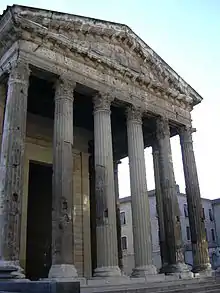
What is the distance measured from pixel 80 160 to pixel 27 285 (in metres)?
10.2

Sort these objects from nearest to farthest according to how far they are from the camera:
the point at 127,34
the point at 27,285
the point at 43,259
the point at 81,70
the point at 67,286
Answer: the point at 67,286, the point at 27,285, the point at 81,70, the point at 127,34, the point at 43,259

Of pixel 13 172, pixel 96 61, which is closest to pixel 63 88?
pixel 96 61

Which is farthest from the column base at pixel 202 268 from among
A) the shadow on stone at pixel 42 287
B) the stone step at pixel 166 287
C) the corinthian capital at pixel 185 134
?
the shadow on stone at pixel 42 287

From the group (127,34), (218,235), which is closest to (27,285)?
(127,34)

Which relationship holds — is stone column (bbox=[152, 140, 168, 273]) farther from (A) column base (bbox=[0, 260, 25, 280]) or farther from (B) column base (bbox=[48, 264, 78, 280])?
(A) column base (bbox=[0, 260, 25, 280])

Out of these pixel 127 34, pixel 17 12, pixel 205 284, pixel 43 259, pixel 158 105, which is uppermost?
pixel 127 34

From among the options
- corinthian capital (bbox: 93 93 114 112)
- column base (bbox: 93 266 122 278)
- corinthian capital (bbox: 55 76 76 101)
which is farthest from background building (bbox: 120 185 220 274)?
corinthian capital (bbox: 55 76 76 101)

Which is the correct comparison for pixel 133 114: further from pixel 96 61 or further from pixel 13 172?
pixel 13 172

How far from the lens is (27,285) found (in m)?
6.41

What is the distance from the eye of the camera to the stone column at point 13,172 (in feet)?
27.7

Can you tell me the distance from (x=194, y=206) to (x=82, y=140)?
6.33 meters

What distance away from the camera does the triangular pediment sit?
1092 centimetres

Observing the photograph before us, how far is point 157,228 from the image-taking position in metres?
32.7

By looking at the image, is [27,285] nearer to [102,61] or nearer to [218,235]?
[102,61]
